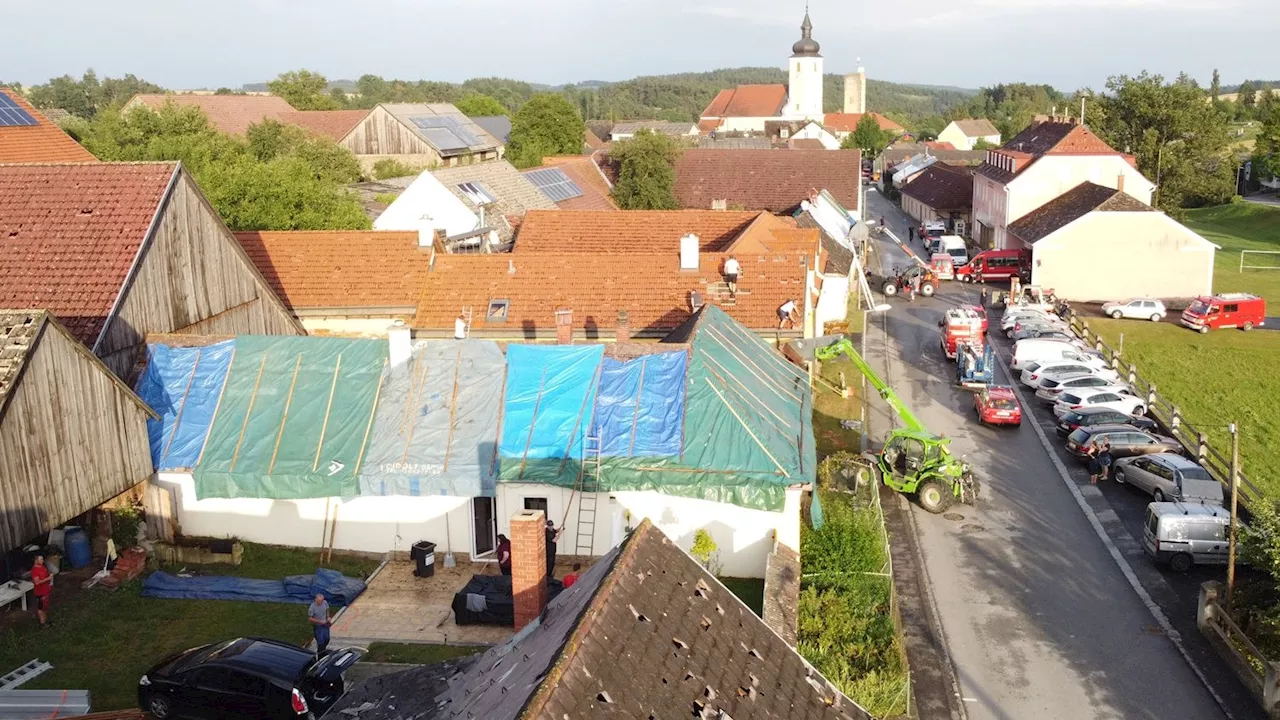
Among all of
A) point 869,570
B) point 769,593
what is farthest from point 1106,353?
point 769,593

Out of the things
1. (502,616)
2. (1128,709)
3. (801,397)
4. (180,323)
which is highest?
(180,323)

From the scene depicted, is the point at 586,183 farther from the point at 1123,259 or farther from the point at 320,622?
the point at 320,622

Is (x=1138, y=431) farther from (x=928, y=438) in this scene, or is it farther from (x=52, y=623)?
(x=52, y=623)

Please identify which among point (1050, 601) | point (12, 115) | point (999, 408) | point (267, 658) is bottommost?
point (1050, 601)

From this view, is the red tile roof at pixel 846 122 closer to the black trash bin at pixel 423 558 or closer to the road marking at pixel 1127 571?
the road marking at pixel 1127 571

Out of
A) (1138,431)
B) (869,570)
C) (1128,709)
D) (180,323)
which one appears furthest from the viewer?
(1138,431)

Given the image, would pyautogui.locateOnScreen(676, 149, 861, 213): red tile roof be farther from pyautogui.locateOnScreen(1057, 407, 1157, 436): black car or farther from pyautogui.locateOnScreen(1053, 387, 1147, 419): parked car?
pyautogui.locateOnScreen(1057, 407, 1157, 436): black car

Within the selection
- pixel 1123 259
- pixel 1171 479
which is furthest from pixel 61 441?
pixel 1123 259
